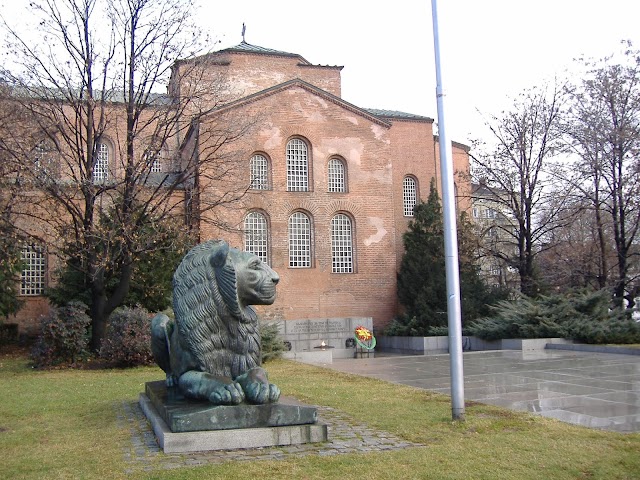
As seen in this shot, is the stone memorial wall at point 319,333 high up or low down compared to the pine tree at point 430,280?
down

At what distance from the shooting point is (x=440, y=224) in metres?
31.0

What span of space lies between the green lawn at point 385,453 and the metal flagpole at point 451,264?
42 cm

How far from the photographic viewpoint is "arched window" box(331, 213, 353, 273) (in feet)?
101

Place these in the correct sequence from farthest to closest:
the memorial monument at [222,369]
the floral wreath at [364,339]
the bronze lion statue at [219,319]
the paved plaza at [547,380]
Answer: the floral wreath at [364,339]
the paved plaza at [547,380]
the bronze lion statue at [219,319]
the memorial monument at [222,369]

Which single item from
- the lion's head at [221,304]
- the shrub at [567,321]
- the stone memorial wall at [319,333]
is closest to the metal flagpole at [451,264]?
the lion's head at [221,304]

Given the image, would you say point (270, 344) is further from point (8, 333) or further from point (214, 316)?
point (8, 333)

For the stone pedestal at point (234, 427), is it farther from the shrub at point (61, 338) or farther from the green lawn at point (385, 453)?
the shrub at point (61, 338)

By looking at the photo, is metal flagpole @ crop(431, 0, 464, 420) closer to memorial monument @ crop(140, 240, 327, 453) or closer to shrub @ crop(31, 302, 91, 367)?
memorial monument @ crop(140, 240, 327, 453)

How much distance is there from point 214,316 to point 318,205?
2408 centimetres

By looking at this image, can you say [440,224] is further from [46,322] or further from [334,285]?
[46,322]

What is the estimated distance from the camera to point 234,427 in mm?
6086

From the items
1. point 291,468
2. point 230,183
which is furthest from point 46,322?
point 291,468

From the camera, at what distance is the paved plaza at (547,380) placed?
8562 millimetres

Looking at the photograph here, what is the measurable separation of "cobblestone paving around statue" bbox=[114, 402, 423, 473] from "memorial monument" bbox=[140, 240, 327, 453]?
123 millimetres
